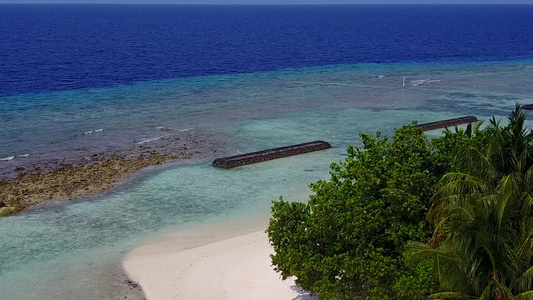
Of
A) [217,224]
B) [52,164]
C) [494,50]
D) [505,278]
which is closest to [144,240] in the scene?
[217,224]

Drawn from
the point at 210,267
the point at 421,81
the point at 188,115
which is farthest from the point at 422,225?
the point at 421,81

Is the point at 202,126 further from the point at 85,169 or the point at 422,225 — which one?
the point at 422,225

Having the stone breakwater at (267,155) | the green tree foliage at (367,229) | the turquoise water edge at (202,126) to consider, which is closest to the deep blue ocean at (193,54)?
the turquoise water edge at (202,126)

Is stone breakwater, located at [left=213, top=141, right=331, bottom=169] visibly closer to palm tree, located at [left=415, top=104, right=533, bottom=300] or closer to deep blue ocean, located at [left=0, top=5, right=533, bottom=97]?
palm tree, located at [left=415, top=104, right=533, bottom=300]

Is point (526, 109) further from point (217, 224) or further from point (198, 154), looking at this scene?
point (217, 224)

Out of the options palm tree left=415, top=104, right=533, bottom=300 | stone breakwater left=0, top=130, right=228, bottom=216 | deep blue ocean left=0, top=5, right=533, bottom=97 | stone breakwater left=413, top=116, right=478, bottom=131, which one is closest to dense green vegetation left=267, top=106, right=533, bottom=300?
palm tree left=415, top=104, right=533, bottom=300

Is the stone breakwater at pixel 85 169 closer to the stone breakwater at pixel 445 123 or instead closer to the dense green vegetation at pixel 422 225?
the stone breakwater at pixel 445 123

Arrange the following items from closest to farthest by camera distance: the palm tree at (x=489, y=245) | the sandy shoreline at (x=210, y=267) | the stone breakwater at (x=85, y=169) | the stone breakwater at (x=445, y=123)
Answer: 1. the palm tree at (x=489, y=245)
2. the sandy shoreline at (x=210, y=267)
3. the stone breakwater at (x=85, y=169)
4. the stone breakwater at (x=445, y=123)
